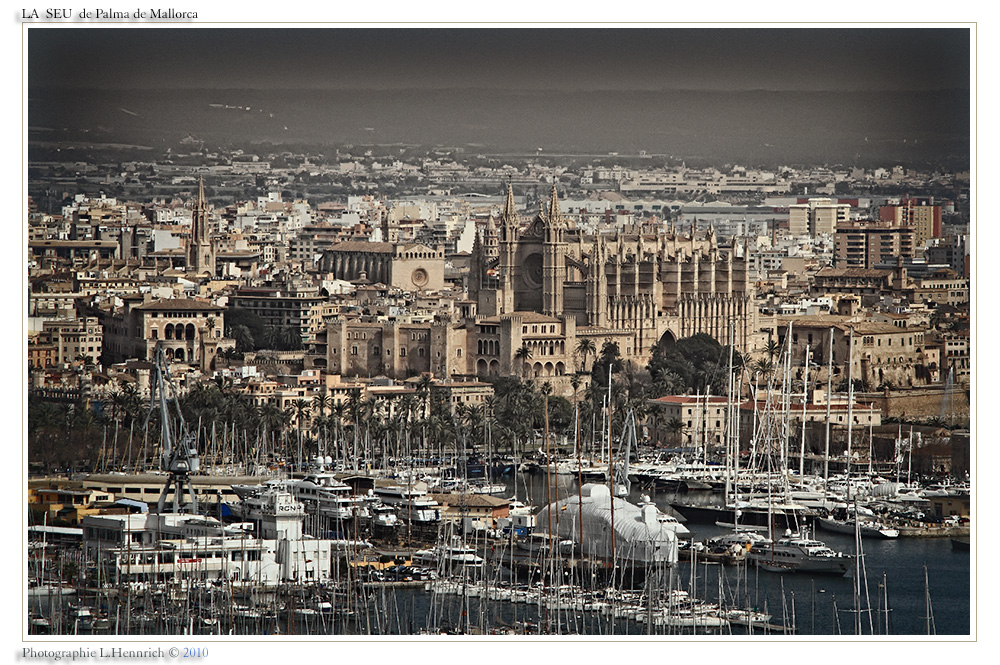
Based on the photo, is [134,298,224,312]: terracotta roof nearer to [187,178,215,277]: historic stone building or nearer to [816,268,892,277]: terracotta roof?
[187,178,215,277]: historic stone building

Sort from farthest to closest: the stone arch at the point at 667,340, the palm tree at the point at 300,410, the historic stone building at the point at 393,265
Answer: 1. the historic stone building at the point at 393,265
2. the stone arch at the point at 667,340
3. the palm tree at the point at 300,410

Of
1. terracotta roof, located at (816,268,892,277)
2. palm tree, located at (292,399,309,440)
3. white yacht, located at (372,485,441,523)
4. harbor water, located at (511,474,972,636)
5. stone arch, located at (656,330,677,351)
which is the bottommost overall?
harbor water, located at (511,474,972,636)

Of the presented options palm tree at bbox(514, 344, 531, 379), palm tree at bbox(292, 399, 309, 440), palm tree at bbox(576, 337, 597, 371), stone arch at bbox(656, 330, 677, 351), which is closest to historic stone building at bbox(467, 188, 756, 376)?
stone arch at bbox(656, 330, 677, 351)

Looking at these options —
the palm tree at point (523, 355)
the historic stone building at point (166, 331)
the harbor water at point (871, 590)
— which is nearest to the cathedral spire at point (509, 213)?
the historic stone building at point (166, 331)

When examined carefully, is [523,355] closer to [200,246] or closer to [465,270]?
[200,246]

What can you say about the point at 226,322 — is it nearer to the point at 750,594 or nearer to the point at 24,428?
the point at 750,594

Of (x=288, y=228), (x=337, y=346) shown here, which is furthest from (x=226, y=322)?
(x=288, y=228)
